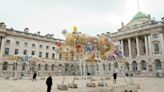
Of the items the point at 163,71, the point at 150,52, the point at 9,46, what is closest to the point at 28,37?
the point at 9,46

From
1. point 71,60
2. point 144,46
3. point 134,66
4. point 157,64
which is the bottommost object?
point 134,66

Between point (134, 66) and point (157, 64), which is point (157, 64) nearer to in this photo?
point (157, 64)

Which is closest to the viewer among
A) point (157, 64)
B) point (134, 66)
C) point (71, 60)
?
point (71, 60)

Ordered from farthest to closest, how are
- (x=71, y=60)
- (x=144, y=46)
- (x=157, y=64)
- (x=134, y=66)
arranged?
1. (x=134, y=66)
2. (x=144, y=46)
3. (x=157, y=64)
4. (x=71, y=60)

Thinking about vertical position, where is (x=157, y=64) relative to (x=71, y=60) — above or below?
below

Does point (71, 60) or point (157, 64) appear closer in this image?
point (71, 60)

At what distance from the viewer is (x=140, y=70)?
50.4 meters

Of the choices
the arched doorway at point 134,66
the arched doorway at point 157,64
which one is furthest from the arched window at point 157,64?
the arched doorway at point 134,66

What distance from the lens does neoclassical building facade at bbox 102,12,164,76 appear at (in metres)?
46.4

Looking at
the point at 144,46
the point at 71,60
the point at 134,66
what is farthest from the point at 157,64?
the point at 71,60

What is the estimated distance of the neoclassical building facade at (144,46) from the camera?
46406 millimetres

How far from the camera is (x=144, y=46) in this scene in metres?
53.3

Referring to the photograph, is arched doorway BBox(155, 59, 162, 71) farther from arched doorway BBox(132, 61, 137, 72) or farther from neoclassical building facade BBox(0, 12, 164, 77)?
arched doorway BBox(132, 61, 137, 72)

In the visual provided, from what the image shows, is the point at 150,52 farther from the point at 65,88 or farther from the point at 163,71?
the point at 65,88
